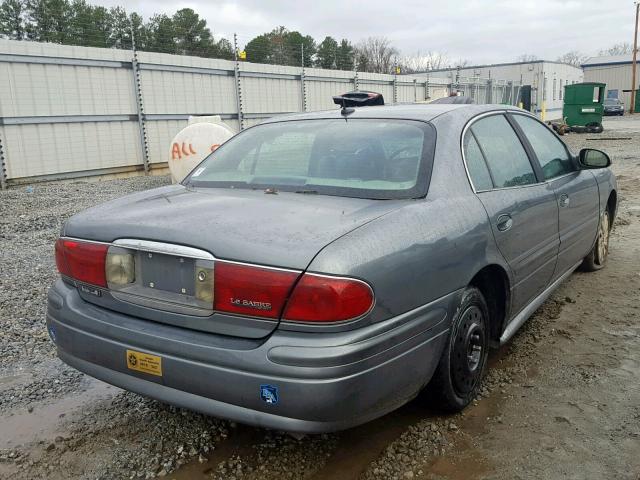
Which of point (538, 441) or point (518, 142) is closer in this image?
point (538, 441)

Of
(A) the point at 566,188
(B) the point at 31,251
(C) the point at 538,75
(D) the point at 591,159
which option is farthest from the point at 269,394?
(C) the point at 538,75

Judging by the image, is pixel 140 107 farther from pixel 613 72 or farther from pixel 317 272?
pixel 613 72

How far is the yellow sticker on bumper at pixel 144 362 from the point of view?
2.27m

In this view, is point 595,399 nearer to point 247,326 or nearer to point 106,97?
point 247,326

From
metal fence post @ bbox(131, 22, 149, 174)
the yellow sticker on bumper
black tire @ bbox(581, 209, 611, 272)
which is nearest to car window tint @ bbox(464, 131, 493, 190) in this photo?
the yellow sticker on bumper

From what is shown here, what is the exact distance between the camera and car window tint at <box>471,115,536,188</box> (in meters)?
3.21

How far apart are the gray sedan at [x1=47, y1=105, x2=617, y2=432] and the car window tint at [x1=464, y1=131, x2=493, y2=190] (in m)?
0.01

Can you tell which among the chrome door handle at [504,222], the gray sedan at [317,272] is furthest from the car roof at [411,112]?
the chrome door handle at [504,222]

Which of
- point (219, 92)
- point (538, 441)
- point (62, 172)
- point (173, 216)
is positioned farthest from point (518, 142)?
point (219, 92)

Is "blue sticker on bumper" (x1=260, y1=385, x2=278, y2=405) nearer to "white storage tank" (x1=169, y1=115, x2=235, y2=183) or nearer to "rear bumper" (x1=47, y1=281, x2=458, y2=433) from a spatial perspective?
"rear bumper" (x1=47, y1=281, x2=458, y2=433)

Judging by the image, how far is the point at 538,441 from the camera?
2.65 m

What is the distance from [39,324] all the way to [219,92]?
444 inches

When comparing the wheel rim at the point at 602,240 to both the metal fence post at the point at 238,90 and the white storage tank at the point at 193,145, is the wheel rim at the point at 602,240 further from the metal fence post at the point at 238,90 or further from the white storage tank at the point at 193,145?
the metal fence post at the point at 238,90

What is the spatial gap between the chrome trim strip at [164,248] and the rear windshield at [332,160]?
2.56 ft
